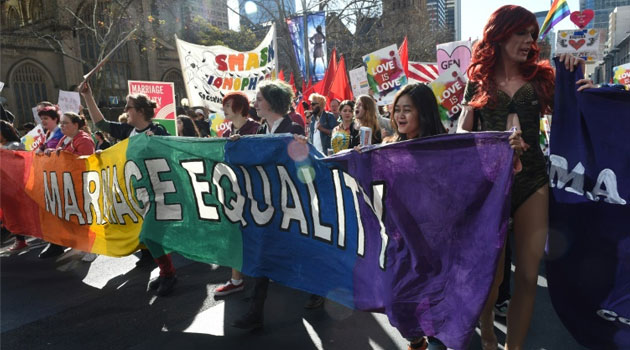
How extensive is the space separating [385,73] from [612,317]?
805 centimetres

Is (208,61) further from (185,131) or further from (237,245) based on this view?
(237,245)

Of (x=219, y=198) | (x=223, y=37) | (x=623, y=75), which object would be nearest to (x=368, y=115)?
(x=219, y=198)

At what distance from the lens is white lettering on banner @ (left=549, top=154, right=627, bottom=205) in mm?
2496

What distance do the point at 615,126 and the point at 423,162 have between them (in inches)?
42.6

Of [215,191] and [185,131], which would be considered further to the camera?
[185,131]

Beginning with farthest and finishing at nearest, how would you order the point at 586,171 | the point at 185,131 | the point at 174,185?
the point at 185,131 → the point at 174,185 → the point at 586,171

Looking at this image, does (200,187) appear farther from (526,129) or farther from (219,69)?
(219,69)

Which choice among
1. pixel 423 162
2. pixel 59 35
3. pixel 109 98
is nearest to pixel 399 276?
pixel 423 162

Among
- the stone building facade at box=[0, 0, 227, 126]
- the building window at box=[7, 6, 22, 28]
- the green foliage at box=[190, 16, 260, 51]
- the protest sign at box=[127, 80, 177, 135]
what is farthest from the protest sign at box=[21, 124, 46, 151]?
the green foliage at box=[190, 16, 260, 51]

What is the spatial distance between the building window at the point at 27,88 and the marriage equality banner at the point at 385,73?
25944mm

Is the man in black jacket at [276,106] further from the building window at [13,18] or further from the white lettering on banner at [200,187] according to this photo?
the building window at [13,18]

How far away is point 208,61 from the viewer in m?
8.36

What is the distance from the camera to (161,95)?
7.93 meters

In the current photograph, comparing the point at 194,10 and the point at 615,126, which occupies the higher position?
the point at 194,10
